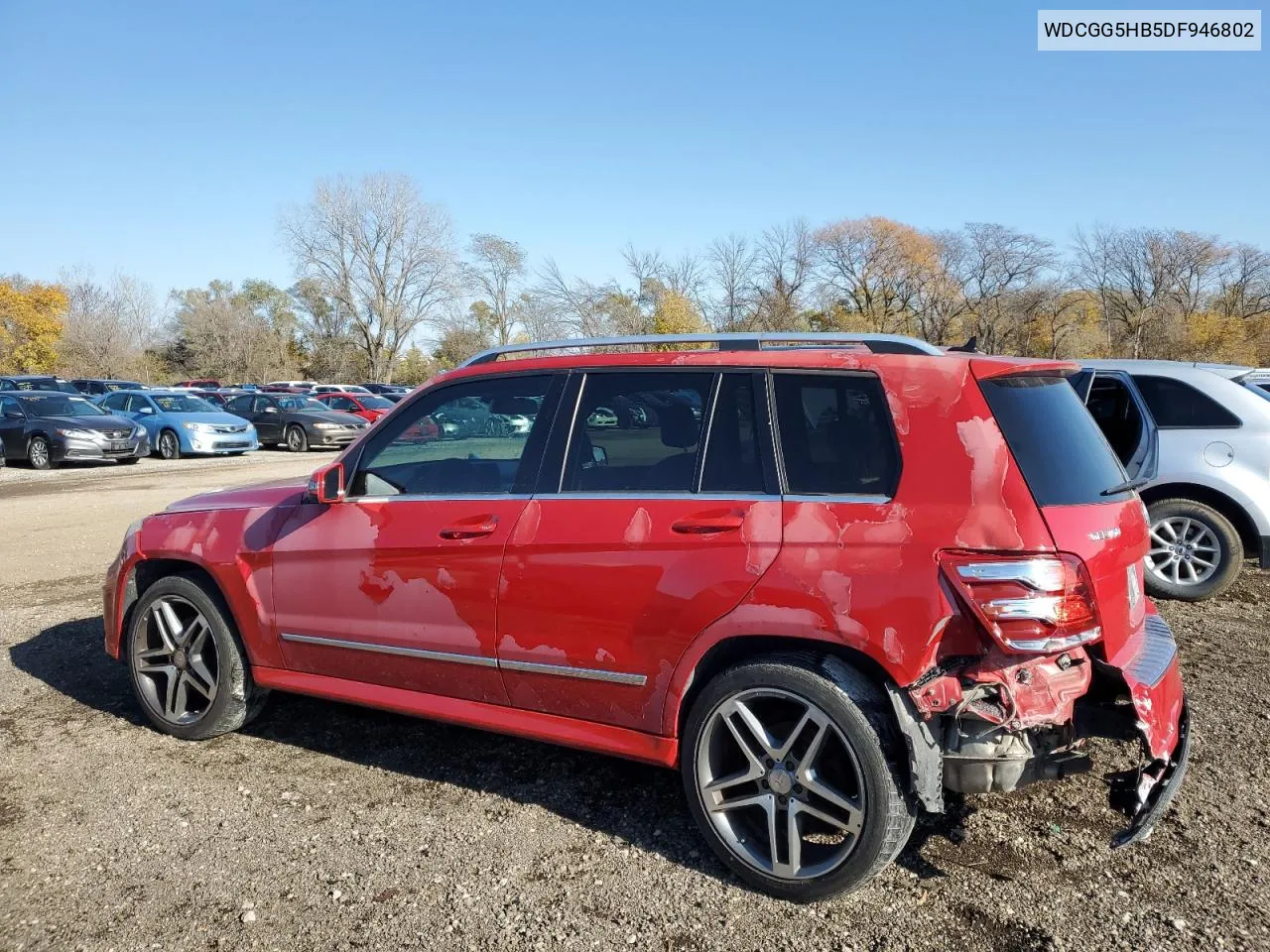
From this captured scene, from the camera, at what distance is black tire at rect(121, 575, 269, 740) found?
4168 mm

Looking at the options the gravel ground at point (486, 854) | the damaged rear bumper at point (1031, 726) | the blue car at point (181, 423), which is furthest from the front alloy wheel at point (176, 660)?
the blue car at point (181, 423)

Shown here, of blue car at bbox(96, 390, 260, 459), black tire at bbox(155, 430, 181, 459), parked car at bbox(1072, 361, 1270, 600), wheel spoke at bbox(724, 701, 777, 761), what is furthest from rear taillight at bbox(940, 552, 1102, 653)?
black tire at bbox(155, 430, 181, 459)

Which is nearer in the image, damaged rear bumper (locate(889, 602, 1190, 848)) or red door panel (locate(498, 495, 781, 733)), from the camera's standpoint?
damaged rear bumper (locate(889, 602, 1190, 848))

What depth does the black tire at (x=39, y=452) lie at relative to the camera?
19016mm

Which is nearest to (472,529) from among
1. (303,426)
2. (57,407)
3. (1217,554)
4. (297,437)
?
(1217,554)

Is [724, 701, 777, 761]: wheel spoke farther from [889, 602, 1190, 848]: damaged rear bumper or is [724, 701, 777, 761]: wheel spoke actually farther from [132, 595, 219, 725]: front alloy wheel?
[132, 595, 219, 725]: front alloy wheel

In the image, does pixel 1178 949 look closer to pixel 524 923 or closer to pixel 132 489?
pixel 524 923

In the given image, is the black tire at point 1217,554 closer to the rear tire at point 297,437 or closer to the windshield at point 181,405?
the windshield at point 181,405

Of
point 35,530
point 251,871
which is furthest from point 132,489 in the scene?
point 251,871

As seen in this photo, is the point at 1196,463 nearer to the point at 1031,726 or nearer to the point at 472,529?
the point at 1031,726

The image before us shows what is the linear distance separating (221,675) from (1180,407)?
6677mm

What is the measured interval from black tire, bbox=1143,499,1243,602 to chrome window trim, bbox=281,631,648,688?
195 inches

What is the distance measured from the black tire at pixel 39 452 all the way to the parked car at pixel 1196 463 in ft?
66.1

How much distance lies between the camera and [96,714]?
465 cm
